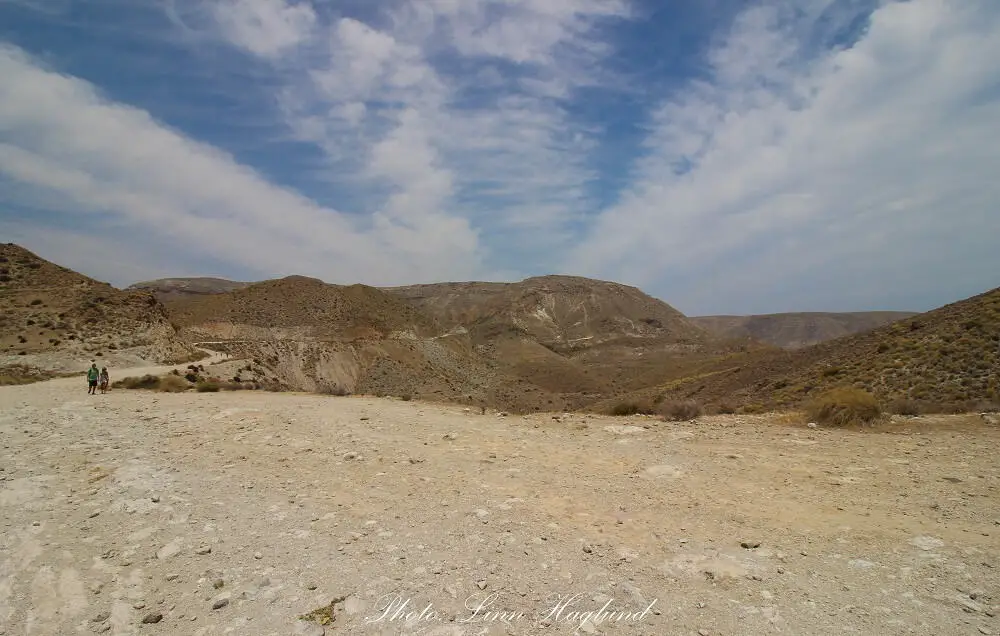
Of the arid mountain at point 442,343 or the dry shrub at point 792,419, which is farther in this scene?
the arid mountain at point 442,343

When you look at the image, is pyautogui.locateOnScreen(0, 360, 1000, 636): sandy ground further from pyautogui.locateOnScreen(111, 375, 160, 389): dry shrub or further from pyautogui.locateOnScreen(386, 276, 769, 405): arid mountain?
pyautogui.locateOnScreen(386, 276, 769, 405): arid mountain

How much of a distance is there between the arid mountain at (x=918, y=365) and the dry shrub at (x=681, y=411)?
463cm

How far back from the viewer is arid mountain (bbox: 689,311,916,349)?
155375mm

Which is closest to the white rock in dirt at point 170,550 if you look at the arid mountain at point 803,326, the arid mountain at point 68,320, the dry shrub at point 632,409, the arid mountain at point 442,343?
the dry shrub at point 632,409

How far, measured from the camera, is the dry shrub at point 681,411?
41.9 ft

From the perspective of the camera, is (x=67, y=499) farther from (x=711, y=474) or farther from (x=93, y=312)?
(x=93, y=312)

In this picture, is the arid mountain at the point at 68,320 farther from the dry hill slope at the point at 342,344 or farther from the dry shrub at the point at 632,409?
the dry shrub at the point at 632,409

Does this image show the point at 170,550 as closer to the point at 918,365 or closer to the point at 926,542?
the point at 926,542

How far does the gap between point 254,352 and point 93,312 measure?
38.0 feet

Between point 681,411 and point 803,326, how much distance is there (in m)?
182

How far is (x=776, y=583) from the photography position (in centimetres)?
467

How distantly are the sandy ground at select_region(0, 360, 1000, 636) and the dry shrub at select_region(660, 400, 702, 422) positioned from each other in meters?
2.56

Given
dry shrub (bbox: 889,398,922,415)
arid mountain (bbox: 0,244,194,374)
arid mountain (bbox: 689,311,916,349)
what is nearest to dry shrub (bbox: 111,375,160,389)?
arid mountain (bbox: 0,244,194,374)

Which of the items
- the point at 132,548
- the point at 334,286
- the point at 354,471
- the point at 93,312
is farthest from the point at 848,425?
the point at 334,286
